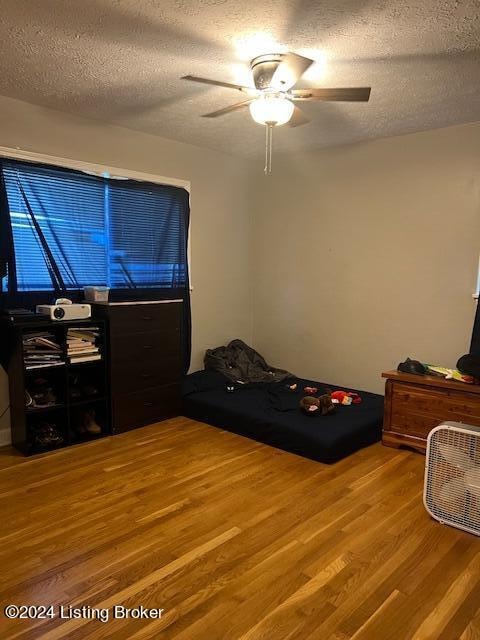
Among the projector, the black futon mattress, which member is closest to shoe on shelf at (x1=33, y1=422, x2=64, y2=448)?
the projector

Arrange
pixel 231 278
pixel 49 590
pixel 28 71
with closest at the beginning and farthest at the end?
pixel 49 590 < pixel 28 71 < pixel 231 278

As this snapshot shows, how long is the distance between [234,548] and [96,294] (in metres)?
2.25

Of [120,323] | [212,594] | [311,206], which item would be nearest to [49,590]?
[212,594]

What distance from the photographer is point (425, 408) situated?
3170mm

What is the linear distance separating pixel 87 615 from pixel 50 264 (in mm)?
2506

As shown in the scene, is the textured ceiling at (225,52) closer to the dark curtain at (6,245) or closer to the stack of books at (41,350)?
the dark curtain at (6,245)

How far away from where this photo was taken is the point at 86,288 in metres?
3.64

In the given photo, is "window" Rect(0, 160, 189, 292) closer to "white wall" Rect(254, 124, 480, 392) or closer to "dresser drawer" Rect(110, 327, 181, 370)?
"dresser drawer" Rect(110, 327, 181, 370)

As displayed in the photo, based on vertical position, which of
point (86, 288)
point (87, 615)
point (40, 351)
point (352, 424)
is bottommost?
point (87, 615)

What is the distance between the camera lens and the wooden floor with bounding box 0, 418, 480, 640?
1672 millimetres

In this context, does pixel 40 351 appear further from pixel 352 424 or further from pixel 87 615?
pixel 352 424

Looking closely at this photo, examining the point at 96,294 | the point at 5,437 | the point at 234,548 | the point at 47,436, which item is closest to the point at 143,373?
the point at 96,294

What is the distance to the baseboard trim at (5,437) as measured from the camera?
A: 3.31 m

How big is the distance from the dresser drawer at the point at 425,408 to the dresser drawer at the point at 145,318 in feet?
6.18
